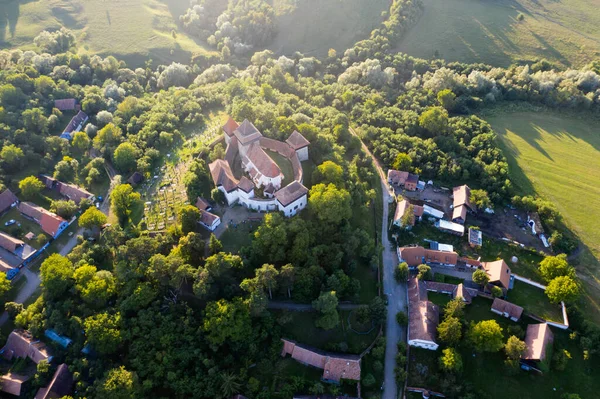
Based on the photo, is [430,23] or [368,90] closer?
[368,90]

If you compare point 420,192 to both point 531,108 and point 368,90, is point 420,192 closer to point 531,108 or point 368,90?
point 368,90

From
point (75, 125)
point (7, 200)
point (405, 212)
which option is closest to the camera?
point (7, 200)

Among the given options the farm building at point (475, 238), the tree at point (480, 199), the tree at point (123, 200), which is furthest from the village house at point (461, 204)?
the tree at point (123, 200)

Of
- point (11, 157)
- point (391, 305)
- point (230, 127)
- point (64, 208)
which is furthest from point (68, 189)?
point (391, 305)

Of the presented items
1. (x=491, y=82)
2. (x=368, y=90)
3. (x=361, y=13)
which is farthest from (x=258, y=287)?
(x=361, y=13)

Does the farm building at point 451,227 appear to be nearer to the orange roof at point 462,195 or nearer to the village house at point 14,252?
the orange roof at point 462,195

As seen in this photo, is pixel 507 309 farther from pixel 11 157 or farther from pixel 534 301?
pixel 11 157

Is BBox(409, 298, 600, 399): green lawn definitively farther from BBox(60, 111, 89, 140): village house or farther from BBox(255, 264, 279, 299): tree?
BBox(60, 111, 89, 140): village house

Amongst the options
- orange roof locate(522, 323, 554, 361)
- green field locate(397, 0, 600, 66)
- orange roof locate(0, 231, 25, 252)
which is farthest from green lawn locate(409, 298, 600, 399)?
green field locate(397, 0, 600, 66)
